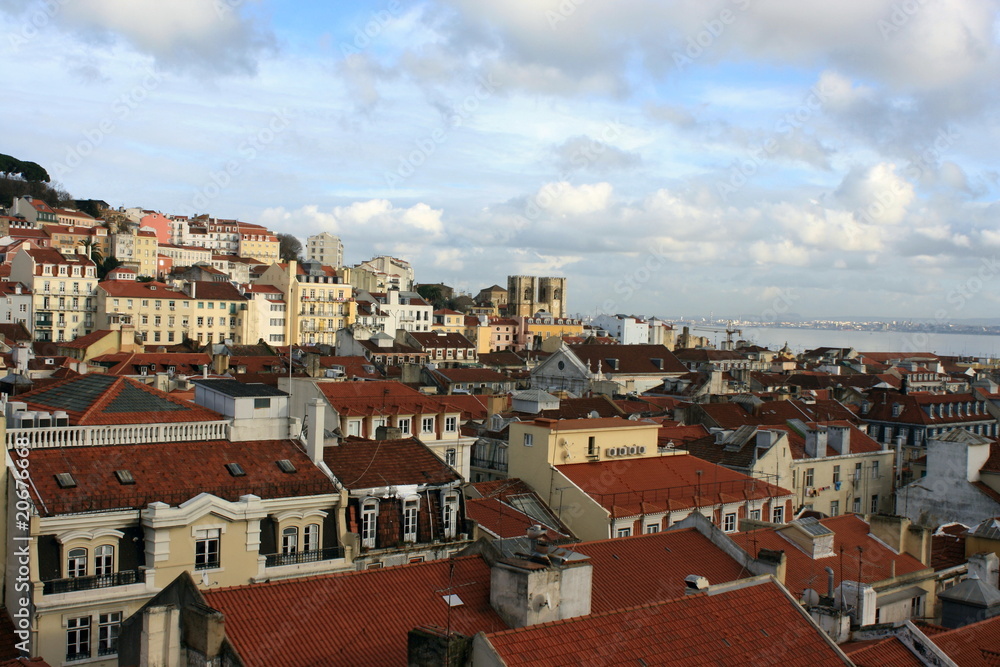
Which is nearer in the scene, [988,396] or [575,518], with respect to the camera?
[575,518]

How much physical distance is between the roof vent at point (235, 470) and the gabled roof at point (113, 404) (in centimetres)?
197

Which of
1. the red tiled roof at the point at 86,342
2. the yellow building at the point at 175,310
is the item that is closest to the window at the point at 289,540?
the red tiled roof at the point at 86,342

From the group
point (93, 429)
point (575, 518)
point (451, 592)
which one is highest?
point (93, 429)

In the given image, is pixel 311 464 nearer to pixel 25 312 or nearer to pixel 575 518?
pixel 575 518

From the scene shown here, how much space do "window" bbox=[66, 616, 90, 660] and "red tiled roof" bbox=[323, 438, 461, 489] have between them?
21.1ft

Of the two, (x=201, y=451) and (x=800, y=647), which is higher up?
(x=201, y=451)

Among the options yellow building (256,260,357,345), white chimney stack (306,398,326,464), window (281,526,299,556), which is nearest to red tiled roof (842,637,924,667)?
window (281,526,299,556)

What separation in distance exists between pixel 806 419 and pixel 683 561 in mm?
32921

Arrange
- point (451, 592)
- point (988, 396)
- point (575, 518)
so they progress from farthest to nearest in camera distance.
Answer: point (988, 396) < point (575, 518) < point (451, 592)

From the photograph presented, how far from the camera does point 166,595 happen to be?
1395 centimetres

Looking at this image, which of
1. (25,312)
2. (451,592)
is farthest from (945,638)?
(25,312)

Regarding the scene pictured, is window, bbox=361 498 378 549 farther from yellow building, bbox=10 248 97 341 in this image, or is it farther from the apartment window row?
yellow building, bbox=10 248 97 341

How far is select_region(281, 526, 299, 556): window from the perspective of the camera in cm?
2014

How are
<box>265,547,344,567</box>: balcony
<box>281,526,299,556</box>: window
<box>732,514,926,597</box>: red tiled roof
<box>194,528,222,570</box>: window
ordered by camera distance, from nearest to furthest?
<box>194,528,222,570</box>: window, <box>265,547,344,567</box>: balcony, <box>281,526,299,556</box>: window, <box>732,514,926,597</box>: red tiled roof
